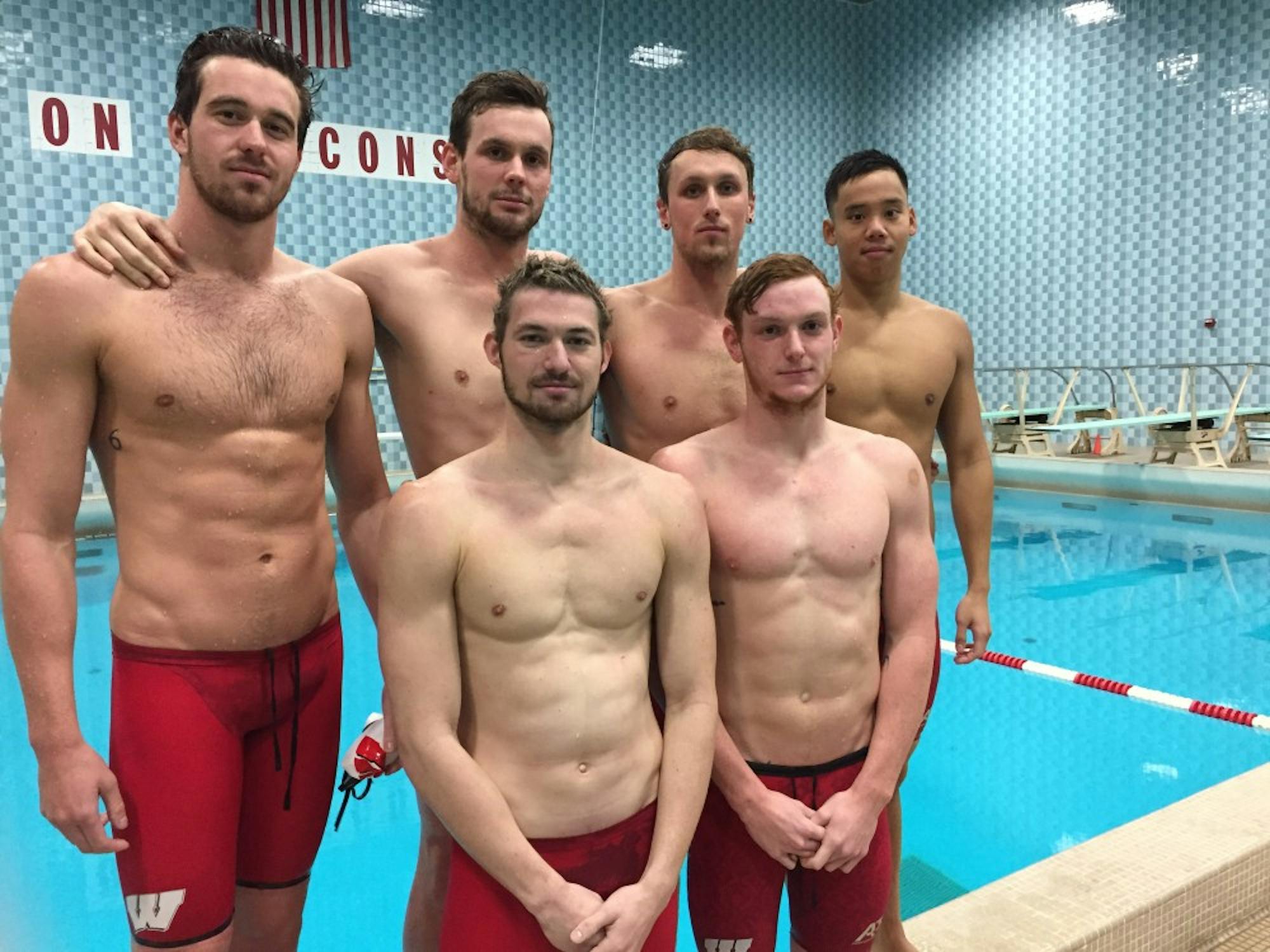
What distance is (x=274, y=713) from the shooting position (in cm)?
185

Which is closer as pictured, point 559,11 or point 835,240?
point 835,240

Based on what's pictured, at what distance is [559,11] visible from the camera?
1098 cm

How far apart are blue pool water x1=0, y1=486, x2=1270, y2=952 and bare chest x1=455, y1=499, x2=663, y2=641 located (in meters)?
1.84

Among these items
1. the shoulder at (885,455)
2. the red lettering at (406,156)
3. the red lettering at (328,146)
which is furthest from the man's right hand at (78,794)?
the red lettering at (406,156)

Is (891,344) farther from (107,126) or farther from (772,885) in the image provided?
(107,126)

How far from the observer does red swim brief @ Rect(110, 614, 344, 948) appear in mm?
1697

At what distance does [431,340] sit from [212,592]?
0.71 m

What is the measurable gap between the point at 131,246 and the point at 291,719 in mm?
889

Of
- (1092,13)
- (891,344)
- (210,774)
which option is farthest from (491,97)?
(1092,13)

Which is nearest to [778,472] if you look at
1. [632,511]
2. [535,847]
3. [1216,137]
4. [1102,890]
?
[632,511]

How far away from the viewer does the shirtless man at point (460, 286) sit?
2.13m

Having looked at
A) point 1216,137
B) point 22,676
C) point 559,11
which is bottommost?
point 22,676

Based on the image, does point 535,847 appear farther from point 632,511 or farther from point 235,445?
point 235,445

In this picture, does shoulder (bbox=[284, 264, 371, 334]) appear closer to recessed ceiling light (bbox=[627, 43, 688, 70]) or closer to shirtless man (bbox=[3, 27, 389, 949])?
shirtless man (bbox=[3, 27, 389, 949])
